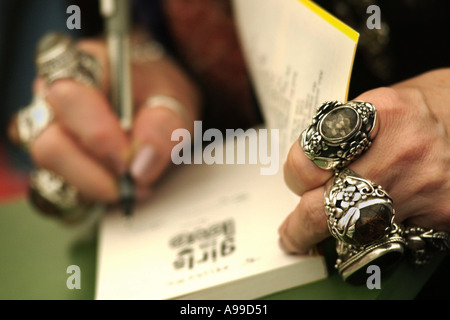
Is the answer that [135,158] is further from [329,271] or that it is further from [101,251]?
[329,271]

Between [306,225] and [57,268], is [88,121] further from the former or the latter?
[306,225]

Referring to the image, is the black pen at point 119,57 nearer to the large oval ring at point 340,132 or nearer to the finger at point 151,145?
the finger at point 151,145

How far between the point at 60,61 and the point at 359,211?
377 mm

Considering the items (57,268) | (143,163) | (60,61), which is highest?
(60,61)

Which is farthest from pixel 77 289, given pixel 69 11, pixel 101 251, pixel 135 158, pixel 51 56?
pixel 69 11

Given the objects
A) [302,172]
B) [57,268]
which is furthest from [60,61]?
[302,172]

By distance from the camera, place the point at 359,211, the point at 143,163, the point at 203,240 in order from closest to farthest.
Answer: the point at 359,211 → the point at 203,240 → the point at 143,163

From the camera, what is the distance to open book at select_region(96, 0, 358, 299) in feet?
1.08

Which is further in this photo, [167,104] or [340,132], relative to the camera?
[167,104]

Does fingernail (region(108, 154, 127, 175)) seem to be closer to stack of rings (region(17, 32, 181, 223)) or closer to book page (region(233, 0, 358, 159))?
stack of rings (region(17, 32, 181, 223))

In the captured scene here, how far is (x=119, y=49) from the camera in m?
0.57

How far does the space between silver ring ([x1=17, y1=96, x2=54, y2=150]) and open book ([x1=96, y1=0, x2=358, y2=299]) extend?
4.8 inches

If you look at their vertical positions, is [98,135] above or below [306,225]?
above

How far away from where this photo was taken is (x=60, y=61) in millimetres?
510
